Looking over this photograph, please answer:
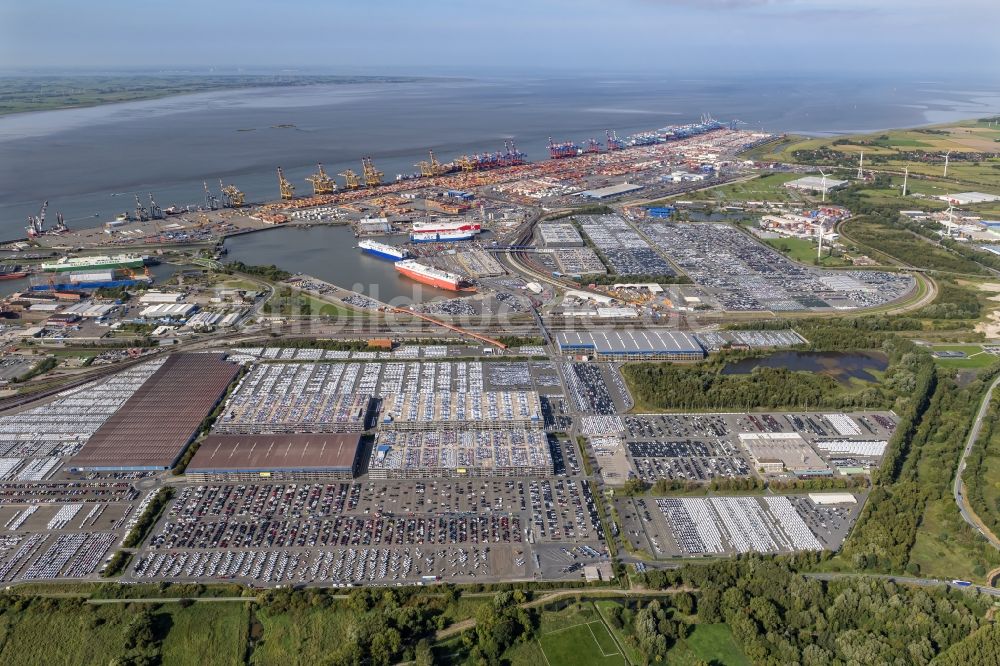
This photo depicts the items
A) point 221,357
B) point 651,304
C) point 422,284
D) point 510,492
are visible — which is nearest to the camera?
point 510,492

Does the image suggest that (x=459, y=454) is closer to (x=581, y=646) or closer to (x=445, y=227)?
(x=581, y=646)

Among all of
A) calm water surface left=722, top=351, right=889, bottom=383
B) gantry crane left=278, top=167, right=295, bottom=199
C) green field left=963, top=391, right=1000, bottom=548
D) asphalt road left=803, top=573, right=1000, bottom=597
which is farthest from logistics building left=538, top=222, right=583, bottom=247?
asphalt road left=803, top=573, right=1000, bottom=597

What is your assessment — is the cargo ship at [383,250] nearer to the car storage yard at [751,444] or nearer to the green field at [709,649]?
the car storage yard at [751,444]

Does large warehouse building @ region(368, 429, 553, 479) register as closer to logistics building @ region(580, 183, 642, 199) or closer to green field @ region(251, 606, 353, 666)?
green field @ region(251, 606, 353, 666)

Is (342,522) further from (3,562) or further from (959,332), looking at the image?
(959,332)

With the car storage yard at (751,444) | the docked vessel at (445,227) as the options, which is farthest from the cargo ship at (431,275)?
the car storage yard at (751,444)

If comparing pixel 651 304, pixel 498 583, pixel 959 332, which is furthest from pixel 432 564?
pixel 959 332

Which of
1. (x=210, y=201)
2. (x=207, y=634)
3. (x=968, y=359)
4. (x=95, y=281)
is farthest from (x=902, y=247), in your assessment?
(x=210, y=201)
